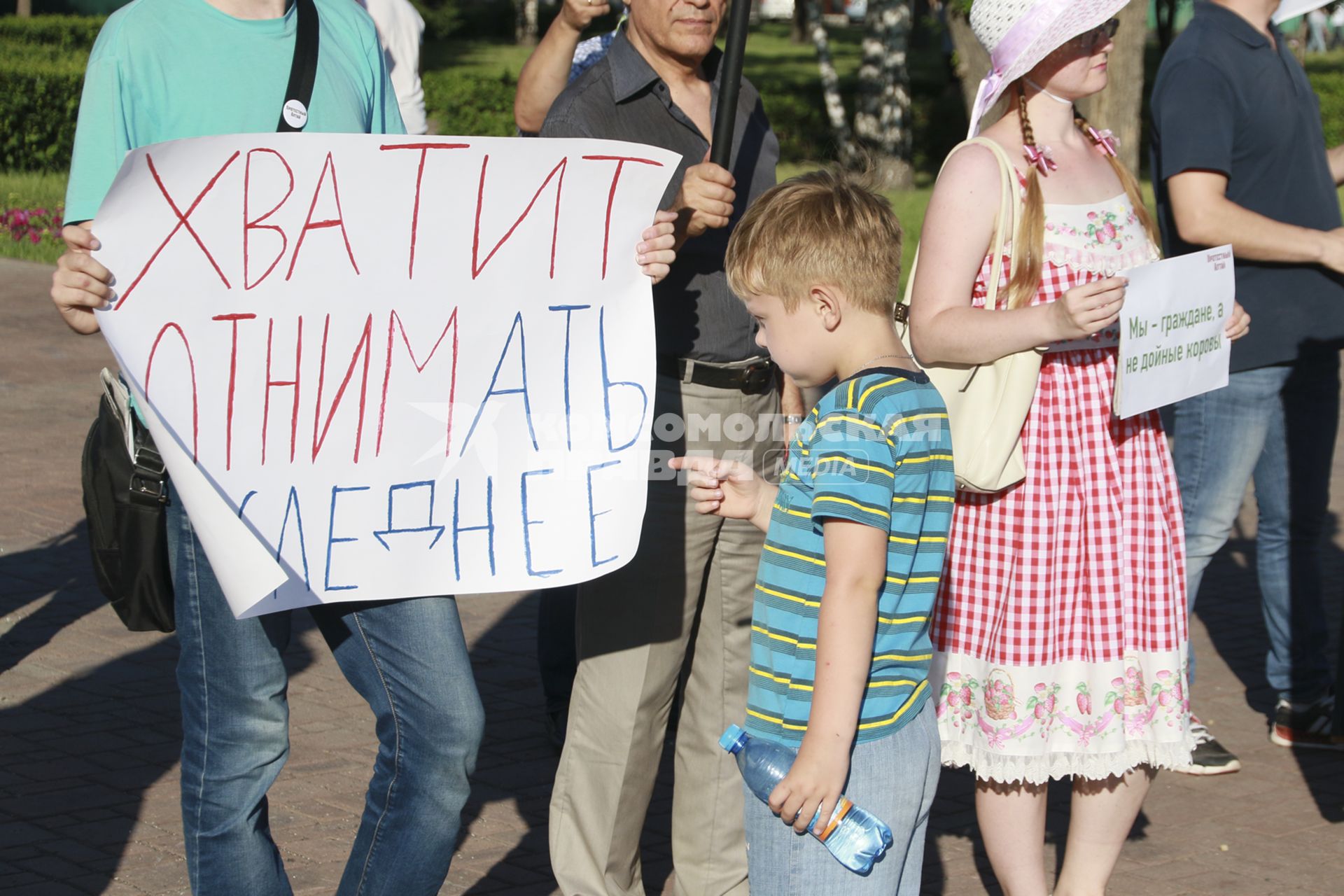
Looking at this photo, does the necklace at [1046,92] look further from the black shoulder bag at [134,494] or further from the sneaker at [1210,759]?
the sneaker at [1210,759]

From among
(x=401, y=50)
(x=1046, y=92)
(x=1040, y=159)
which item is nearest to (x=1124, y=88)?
(x=401, y=50)

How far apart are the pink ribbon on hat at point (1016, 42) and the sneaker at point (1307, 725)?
7.55 ft

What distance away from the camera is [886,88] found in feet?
76.8

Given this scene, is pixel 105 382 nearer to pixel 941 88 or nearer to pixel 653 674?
pixel 653 674

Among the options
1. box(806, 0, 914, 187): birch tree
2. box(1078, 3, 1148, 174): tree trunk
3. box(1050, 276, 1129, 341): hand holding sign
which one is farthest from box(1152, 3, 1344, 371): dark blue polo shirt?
box(806, 0, 914, 187): birch tree

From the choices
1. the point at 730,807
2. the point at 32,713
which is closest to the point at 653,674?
the point at 730,807

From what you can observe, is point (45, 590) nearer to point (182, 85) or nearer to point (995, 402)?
point (182, 85)

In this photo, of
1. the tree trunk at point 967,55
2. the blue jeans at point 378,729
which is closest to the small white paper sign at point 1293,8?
the blue jeans at point 378,729

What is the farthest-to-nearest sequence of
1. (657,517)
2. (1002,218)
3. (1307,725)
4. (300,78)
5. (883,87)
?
(883,87)
(1307,725)
(657,517)
(1002,218)
(300,78)

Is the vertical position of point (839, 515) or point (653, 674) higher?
point (839, 515)

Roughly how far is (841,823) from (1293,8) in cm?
312

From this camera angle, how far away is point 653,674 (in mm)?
3375

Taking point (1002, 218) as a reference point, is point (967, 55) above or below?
above

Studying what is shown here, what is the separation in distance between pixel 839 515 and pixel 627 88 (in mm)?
1360
